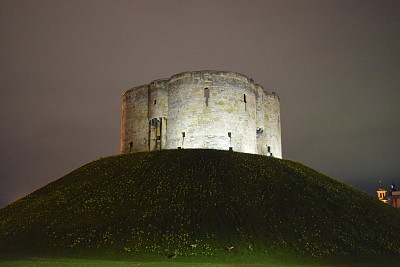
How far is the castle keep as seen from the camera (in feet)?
119

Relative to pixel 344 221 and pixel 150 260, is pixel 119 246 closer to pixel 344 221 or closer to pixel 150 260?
pixel 150 260

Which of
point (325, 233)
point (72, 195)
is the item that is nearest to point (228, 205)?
point (325, 233)

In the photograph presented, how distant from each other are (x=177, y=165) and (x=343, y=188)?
13412 mm

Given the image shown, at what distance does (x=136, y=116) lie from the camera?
138 ft

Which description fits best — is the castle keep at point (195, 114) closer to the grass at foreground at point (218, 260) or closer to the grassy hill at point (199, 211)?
the grassy hill at point (199, 211)

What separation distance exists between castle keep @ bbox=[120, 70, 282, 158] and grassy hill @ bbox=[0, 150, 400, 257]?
290 cm

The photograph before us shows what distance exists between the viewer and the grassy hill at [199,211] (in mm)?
21719

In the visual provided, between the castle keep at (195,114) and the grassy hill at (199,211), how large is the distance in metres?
2.90

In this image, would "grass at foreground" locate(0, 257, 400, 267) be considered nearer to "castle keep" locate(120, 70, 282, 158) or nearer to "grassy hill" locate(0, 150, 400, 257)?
"grassy hill" locate(0, 150, 400, 257)

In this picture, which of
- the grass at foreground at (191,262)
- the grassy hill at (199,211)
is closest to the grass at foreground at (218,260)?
the grass at foreground at (191,262)

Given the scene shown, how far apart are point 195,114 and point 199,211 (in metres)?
13.7

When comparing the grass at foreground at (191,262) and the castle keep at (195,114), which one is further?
the castle keep at (195,114)

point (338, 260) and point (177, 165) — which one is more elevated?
point (177, 165)

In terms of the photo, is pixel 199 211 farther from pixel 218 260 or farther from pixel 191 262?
pixel 191 262
